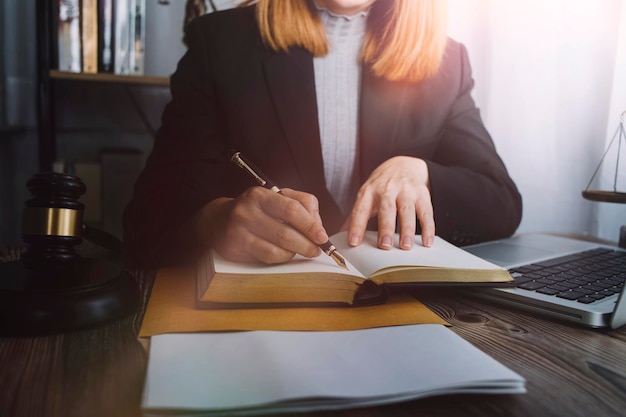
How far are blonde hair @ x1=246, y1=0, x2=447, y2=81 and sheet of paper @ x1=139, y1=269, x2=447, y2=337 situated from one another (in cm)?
51

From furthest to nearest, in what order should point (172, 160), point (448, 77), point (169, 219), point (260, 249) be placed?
point (448, 77) → point (172, 160) → point (169, 219) → point (260, 249)

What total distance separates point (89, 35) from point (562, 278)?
2.87 feet

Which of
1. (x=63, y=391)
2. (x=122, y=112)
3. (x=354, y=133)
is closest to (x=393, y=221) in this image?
(x=354, y=133)

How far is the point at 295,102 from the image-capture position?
86 cm

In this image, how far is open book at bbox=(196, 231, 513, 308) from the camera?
486mm

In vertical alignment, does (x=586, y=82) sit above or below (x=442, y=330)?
above

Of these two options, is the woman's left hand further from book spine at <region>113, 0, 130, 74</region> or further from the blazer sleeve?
book spine at <region>113, 0, 130, 74</region>

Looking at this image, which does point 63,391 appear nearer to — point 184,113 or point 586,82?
point 184,113

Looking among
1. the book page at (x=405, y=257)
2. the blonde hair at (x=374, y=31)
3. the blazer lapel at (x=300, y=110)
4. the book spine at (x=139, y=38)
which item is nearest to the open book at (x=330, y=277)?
the book page at (x=405, y=257)

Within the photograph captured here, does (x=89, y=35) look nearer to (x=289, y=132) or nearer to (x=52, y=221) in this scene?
(x=289, y=132)

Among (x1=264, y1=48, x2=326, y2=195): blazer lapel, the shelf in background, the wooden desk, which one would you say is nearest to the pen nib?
the wooden desk

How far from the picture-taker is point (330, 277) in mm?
493

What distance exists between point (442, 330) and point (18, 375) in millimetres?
326

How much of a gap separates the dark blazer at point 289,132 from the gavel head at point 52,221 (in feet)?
0.84
